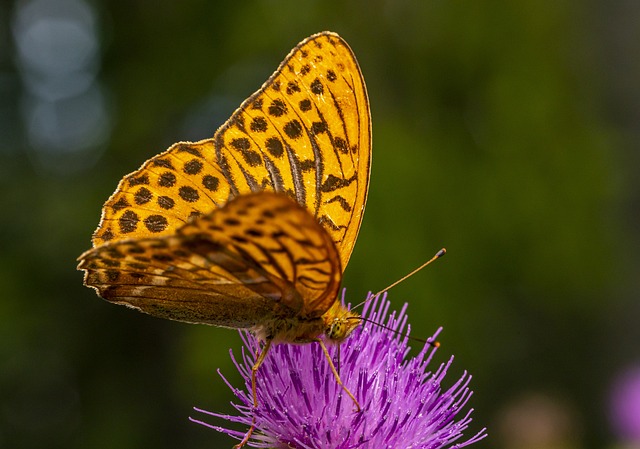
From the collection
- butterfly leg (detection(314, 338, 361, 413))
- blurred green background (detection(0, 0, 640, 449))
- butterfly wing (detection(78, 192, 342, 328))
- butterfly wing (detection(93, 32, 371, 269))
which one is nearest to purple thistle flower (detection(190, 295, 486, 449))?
butterfly leg (detection(314, 338, 361, 413))

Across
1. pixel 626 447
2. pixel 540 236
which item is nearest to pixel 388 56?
pixel 540 236

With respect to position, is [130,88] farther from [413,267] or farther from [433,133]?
[413,267]

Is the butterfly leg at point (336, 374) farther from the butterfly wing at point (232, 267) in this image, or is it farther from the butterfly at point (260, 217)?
the butterfly wing at point (232, 267)

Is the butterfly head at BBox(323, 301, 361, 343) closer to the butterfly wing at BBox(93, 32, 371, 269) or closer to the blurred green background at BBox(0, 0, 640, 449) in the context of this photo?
the butterfly wing at BBox(93, 32, 371, 269)

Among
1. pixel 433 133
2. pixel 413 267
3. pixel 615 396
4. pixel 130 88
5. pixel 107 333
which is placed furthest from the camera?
pixel 615 396

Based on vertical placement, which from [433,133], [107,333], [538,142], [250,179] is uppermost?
[538,142]

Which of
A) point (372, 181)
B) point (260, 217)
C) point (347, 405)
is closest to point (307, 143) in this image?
point (260, 217)

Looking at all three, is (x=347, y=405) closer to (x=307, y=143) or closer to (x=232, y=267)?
(x=232, y=267)
